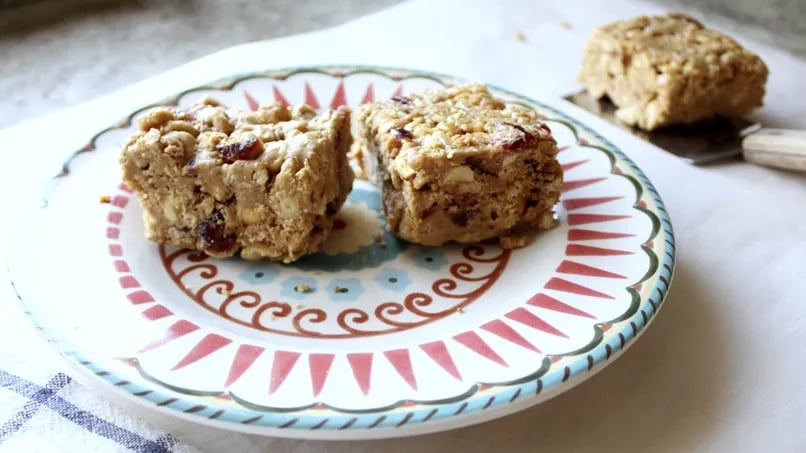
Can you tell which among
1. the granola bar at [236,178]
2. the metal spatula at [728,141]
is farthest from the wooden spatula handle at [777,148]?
the granola bar at [236,178]

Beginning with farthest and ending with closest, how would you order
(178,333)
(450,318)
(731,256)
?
(731,256)
(450,318)
(178,333)

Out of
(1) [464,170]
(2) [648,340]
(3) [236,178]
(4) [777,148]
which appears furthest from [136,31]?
(2) [648,340]

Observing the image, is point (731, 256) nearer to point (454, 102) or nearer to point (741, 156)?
point (741, 156)

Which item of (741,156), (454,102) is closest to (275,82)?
(454,102)

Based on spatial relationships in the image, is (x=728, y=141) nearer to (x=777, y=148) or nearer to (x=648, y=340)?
(x=777, y=148)

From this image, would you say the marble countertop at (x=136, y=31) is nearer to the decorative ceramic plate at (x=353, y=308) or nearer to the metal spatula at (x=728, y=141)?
the metal spatula at (x=728, y=141)

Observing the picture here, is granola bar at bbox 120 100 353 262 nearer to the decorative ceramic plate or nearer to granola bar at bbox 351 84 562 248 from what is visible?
the decorative ceramic plate

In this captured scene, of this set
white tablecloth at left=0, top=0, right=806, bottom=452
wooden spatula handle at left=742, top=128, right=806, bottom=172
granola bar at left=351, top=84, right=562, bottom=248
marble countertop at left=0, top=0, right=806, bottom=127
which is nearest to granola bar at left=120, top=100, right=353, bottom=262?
granola bar at left=351, top=84, right=562, bottom=248
